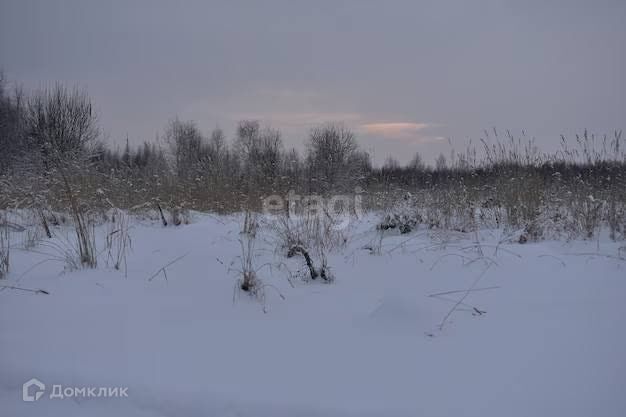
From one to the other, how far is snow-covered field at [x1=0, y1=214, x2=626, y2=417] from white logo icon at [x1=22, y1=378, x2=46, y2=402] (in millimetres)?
21

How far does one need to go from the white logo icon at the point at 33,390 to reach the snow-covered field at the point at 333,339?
21 millimetres

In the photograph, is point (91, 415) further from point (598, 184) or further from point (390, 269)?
point (598, 184)

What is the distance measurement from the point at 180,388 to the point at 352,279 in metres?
1.45

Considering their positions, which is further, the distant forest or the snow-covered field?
the distant forest

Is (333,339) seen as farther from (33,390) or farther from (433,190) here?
(433,190)

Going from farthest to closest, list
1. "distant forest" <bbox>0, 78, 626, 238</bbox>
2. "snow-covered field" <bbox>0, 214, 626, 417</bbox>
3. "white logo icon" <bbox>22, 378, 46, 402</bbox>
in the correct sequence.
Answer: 1. "distant forest" <bbox>0, 78, 626, 238</bbox>
2. "white logo icon" <bbox>22, 378, 46, 402</bbox>
3. "snow-covered field" <bbox>0, 214, 626, 417</bbox>

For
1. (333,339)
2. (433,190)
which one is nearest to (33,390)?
(333,339)

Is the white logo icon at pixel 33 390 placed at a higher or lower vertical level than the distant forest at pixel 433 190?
lower

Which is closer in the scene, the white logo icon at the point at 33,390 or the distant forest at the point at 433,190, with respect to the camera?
the white logo icon at the point at 33,390

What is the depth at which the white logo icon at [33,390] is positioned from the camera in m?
1.47

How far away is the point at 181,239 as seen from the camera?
146 inches

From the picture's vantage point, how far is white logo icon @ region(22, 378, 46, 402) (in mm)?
1473

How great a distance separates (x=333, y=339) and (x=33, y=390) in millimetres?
1320

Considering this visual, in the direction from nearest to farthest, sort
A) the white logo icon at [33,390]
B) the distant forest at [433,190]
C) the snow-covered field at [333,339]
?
the snow-covered field at [333,339]
the white logo icon at [33,390]
the distant forest at [433,190]
